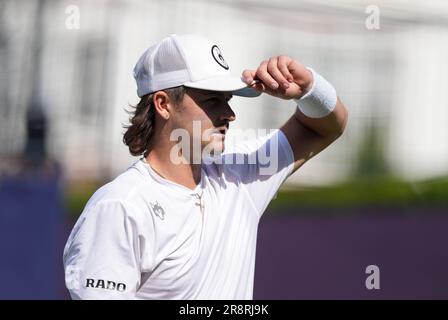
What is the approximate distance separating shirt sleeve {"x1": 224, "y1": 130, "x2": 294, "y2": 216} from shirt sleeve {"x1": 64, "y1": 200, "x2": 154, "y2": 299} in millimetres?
467

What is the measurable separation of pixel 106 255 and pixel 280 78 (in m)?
0.65

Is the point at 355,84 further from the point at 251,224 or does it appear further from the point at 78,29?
the point at 251,224

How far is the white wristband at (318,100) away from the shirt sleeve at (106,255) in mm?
621

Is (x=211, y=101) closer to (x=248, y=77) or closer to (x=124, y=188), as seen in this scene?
(x=248, y=77)

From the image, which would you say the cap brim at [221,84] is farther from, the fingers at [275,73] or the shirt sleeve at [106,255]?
the shirt sleeve at [106,255]

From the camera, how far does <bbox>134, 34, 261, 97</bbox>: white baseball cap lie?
234 centimetres

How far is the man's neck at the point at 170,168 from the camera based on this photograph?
2344 millimetres

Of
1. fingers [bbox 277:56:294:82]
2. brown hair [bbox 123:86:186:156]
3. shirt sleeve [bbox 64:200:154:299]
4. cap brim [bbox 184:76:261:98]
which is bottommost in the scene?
shirt sleeve [bbox 64:200:154:299]

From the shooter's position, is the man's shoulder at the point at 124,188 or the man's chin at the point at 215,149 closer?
the man's shoulder at the point at 124,188

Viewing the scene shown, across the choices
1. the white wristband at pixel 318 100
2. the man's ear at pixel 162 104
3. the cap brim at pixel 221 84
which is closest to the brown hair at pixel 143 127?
the man's ear at pixel 162 104

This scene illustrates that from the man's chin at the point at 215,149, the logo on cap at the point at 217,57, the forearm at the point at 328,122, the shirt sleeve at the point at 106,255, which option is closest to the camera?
the shirt sleeve at the point at 106,255

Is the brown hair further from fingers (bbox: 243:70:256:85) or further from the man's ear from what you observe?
fingers (bbox: 243:70:256:85)

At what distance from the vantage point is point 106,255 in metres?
2.09

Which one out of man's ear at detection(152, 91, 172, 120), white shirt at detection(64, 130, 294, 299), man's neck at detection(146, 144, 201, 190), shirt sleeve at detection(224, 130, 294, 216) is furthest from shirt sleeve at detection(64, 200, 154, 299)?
shirt sleeve at detection(224, 130, 294, 216)
